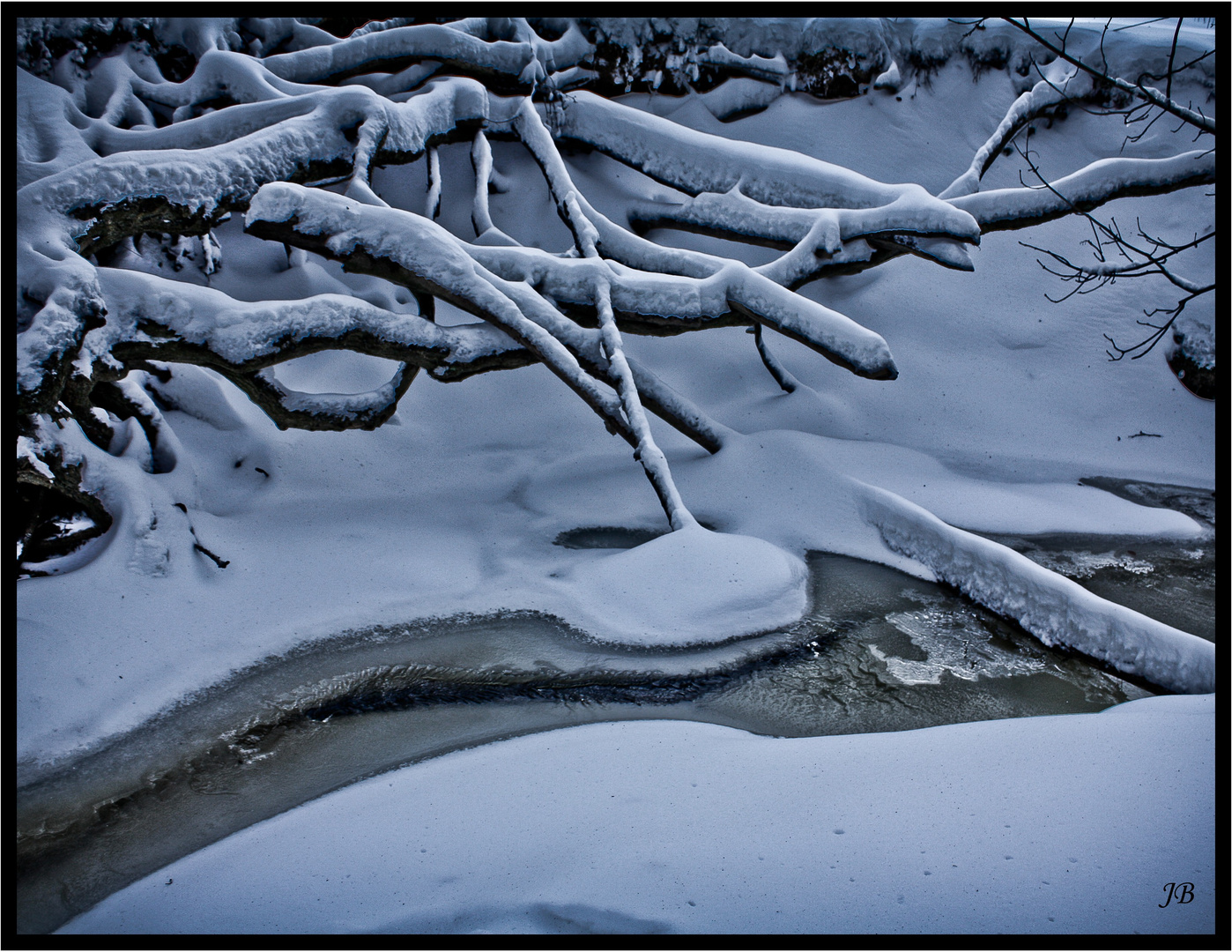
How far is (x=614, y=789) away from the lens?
2.50 metres

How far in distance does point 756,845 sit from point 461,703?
5.01ft

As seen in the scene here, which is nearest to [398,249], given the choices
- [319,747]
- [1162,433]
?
[319,747]

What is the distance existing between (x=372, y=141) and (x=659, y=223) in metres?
2.95

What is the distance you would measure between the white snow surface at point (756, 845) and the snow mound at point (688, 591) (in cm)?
108

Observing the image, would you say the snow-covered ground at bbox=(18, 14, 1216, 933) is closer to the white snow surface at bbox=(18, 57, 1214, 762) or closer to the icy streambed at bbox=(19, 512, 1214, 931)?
the white snow surface at bbox=(18, 57, 1214, 762)

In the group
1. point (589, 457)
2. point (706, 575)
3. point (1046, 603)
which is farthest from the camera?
point (589, 457)

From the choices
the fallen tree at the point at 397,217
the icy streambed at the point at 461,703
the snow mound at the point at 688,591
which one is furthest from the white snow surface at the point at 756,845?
the fallen tree at the point at 397,217

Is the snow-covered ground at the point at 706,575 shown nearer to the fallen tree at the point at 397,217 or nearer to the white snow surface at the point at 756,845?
the white snow surface at the point at 756,845

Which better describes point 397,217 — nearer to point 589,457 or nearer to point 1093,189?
point 589,457

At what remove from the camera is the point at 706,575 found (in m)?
4.02
